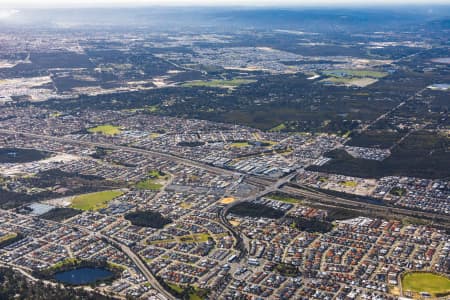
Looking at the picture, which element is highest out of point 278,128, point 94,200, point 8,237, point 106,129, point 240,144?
point 278,128

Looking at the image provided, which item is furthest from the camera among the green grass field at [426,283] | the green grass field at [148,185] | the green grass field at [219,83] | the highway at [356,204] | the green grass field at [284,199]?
the green grass field at [219,83]

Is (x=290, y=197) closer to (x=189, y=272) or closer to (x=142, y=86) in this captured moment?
(x=189, y=272)

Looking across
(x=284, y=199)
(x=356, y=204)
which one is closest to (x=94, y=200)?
(x=284, y=199)

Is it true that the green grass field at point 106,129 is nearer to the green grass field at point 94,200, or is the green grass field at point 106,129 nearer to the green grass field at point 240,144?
the green grass field at point 240,144

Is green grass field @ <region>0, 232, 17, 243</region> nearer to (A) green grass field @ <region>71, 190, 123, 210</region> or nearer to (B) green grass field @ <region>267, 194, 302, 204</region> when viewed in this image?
(A) green grass field @ <region>71, 190, 123, 210</region>

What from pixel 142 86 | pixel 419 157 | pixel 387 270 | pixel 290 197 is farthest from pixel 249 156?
pixel 142 86

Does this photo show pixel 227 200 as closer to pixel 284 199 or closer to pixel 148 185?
pixel 284 199

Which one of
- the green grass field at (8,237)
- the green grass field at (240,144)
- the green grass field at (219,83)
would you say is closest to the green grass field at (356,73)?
the green grass field at (219,83)
